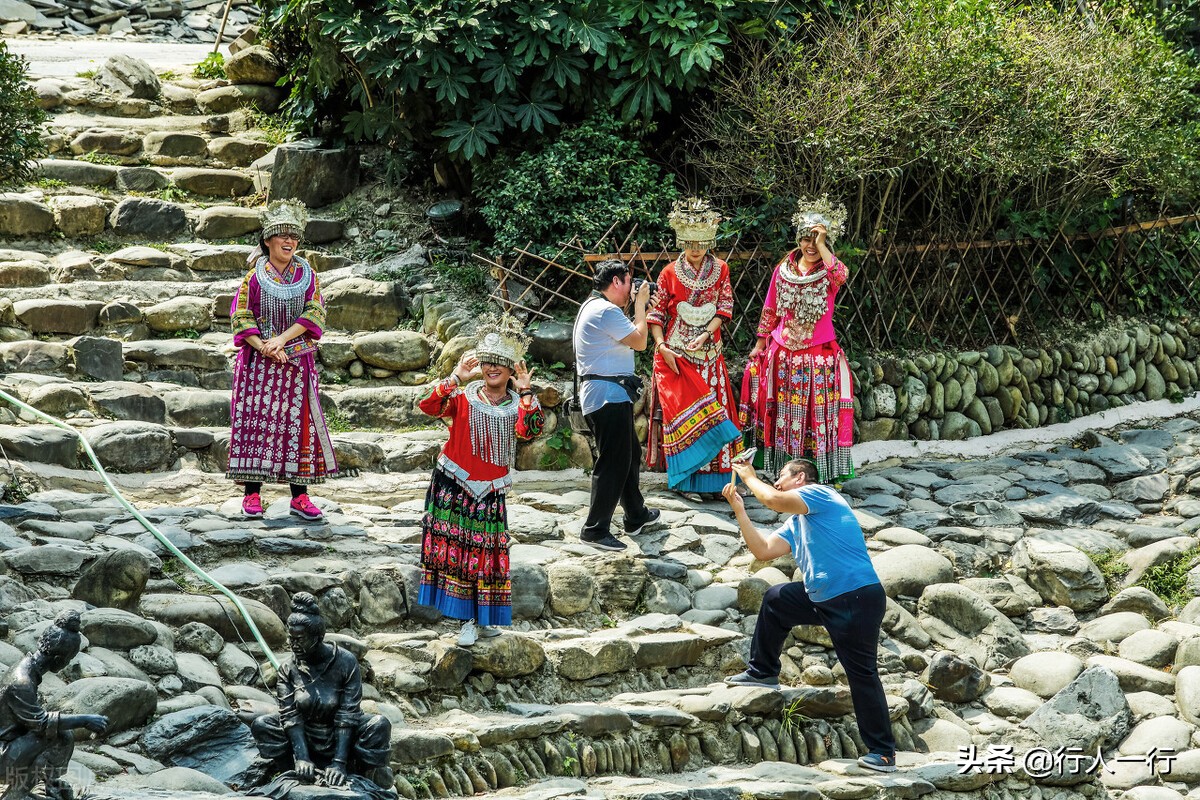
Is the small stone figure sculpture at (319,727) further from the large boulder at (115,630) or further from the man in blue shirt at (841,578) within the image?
the man in blue shirt at (841,578)

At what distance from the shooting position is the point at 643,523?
305 inches

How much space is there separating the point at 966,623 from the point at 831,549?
1.93 metres

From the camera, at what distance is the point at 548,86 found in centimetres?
1002

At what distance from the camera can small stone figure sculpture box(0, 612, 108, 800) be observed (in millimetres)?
3895

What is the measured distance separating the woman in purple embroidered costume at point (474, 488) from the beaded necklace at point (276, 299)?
4.34ft

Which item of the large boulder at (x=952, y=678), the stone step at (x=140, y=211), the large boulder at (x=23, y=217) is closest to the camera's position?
the large boulder at (x=952, y=678)

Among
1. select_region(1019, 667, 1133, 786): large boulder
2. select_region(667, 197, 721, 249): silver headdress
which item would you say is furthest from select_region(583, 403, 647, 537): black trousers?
select_region(1019, 667, 1133, 786): large boulder

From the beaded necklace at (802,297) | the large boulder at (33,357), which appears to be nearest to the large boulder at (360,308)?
the large boulder at (33,357)

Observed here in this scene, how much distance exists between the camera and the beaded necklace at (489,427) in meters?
6.07

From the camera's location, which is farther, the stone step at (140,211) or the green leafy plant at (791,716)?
the stone step at (140,211)

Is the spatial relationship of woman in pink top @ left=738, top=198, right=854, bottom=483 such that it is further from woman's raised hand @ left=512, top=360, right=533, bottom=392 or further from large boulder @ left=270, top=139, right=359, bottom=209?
large boulder @ left=270, top=139, right=359, bottom=209

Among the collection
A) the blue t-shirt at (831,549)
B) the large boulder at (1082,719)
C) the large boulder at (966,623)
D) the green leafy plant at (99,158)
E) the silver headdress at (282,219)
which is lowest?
the large boulder at (1082,719)

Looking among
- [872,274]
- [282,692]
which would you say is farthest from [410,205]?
[282,692]

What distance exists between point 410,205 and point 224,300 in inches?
77.5
